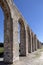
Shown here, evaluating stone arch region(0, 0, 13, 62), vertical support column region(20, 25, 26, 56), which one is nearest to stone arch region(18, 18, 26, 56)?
vertical support column region(20, 25, 26, 56)

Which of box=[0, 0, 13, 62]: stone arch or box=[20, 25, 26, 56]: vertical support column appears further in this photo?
box=[20, 25, 26, 56]: vertical support column

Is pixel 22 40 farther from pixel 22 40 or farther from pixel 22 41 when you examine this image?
pixel 22 41

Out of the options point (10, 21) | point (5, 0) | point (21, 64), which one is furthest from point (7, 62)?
point (5, 0)

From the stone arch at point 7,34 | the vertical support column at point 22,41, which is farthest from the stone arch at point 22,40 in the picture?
the stone arch at point 7,34

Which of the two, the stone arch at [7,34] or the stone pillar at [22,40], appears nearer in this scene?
the stone arch at [7,34]

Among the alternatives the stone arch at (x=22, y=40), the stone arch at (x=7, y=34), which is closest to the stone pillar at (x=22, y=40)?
the stone arch at (x=22, y=40)

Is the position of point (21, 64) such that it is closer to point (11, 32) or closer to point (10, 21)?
point (11, 32)

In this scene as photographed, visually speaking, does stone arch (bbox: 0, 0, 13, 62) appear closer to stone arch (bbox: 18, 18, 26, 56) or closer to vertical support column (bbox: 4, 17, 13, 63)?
vertical support column (bbox: 4, 17, 13, 63)

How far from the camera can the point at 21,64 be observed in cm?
963

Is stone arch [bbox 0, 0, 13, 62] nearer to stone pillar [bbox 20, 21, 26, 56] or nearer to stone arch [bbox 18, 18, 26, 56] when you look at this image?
stone arch [bbox 18, 18, 26, 56]

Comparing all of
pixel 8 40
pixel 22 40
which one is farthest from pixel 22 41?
pixel 8 40

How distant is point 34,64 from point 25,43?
6.42 meters

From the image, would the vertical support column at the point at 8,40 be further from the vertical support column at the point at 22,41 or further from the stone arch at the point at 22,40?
the vertical support column at the point at 22,41

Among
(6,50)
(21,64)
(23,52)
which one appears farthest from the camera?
(23,52)
